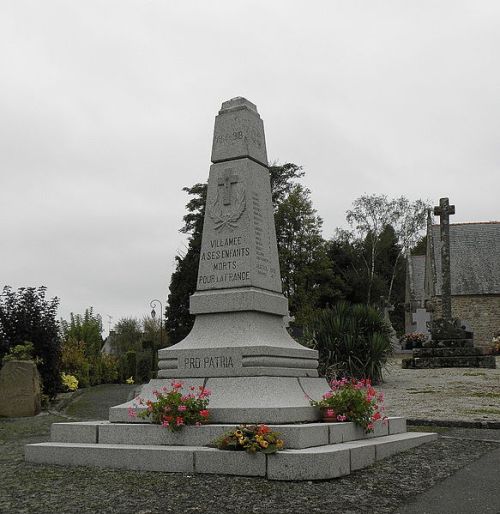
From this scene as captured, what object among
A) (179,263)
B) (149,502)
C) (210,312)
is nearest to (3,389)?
(210,312)

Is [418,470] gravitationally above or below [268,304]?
below

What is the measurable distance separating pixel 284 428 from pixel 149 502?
5.06ft

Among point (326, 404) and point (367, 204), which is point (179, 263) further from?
point (326, 404)

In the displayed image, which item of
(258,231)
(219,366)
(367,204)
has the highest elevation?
(367,204)

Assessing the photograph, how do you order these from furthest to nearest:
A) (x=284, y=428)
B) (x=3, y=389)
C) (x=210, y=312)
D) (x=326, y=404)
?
(x=3, y=389) < (x=210, y=312) < (x=326, y=404) < (x=284, y=428)

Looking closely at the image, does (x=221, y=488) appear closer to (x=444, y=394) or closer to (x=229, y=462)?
(x=229, y=462)

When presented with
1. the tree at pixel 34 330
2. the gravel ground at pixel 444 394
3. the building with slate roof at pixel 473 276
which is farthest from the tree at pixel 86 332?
the building with slate roof at pixel 473 276

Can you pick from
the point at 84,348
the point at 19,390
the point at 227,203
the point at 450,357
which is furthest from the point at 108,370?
the point at 227,203

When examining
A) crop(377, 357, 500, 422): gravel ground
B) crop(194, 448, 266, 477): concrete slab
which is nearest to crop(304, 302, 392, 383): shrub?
crop(377, 357, 500, 422): gravel ground

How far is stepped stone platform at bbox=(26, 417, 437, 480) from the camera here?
552 centimetres

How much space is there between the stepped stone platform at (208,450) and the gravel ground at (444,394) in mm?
3337

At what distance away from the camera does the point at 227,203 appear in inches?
320

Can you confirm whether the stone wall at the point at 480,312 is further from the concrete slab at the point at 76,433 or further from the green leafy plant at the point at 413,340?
the concrete slab at the point at 76,433

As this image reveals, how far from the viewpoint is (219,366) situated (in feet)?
23.7
